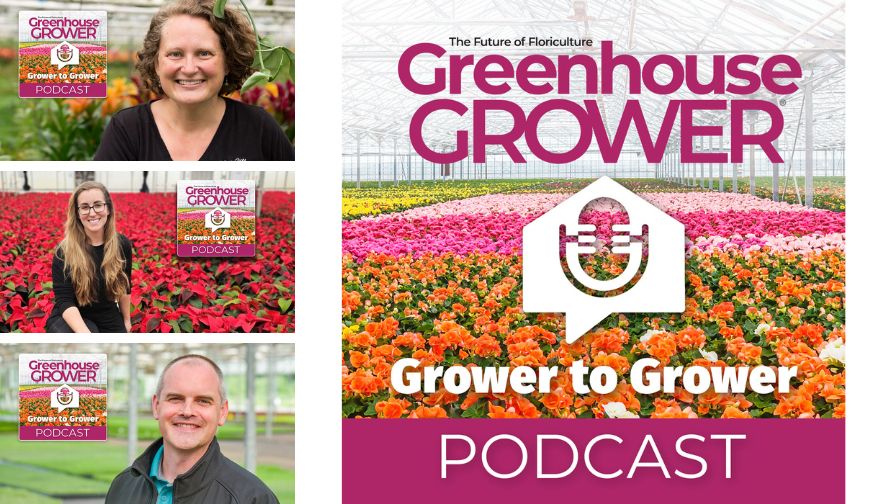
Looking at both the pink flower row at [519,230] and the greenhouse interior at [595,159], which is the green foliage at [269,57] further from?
the pink flower row at [519,230]

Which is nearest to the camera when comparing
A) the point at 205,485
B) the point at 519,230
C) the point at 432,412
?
the point at 205,485

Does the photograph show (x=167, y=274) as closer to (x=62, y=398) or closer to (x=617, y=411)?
(x=62, y=398)

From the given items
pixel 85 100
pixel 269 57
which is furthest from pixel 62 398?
pixel 269 57

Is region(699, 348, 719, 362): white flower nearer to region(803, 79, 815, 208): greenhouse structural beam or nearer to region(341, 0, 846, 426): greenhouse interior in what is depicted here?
region(341, 0, 846, 426): greenhouse interior

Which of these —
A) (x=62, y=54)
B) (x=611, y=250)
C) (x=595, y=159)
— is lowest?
(x=611, y=250)

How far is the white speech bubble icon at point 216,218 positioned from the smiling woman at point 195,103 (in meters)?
0.21

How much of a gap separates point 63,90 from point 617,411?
2568mm

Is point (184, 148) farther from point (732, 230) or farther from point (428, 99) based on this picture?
point (732, 230)

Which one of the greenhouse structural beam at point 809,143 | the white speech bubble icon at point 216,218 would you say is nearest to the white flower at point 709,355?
the greenhouse structural beam at point 809,143

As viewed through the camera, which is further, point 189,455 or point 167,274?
point 167,274

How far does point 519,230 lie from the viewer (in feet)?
13.0

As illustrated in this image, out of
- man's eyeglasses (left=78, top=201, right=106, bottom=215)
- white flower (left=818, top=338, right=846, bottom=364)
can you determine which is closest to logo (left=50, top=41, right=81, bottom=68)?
man's eyeglasses (left=78, top=201, right=106, bottom=215)

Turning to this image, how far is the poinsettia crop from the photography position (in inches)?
151

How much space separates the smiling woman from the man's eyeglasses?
0.19 meters
